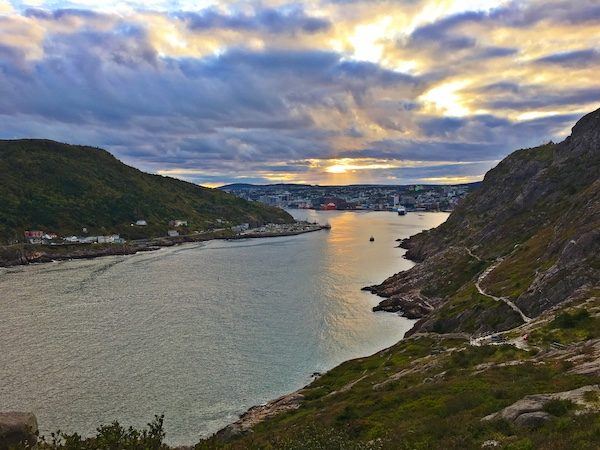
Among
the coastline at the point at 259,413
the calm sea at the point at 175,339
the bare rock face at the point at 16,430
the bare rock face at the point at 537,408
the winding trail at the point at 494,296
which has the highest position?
the bare rock face at the point at 537,408

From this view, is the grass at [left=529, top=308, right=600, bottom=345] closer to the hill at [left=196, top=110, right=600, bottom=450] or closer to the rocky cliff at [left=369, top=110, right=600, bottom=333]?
the hill at [left=196, top=110, right=600, bottom=450]

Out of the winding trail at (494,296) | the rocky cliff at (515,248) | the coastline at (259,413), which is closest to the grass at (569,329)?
the rocky cliff at (515,248)

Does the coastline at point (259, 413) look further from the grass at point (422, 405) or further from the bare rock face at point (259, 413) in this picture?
the grass at point (422, 405)

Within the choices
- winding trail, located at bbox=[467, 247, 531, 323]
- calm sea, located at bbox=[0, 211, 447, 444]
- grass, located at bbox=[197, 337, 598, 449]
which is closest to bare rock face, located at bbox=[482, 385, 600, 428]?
grass, located at bbox=[197, 337, 598, 449]

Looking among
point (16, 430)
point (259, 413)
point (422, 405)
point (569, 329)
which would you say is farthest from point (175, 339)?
point (569, 329)

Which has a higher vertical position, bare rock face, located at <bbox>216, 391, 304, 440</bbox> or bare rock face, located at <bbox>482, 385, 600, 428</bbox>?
bare rock face, located at <bbox>482, 385, 600, 428</bbox>
